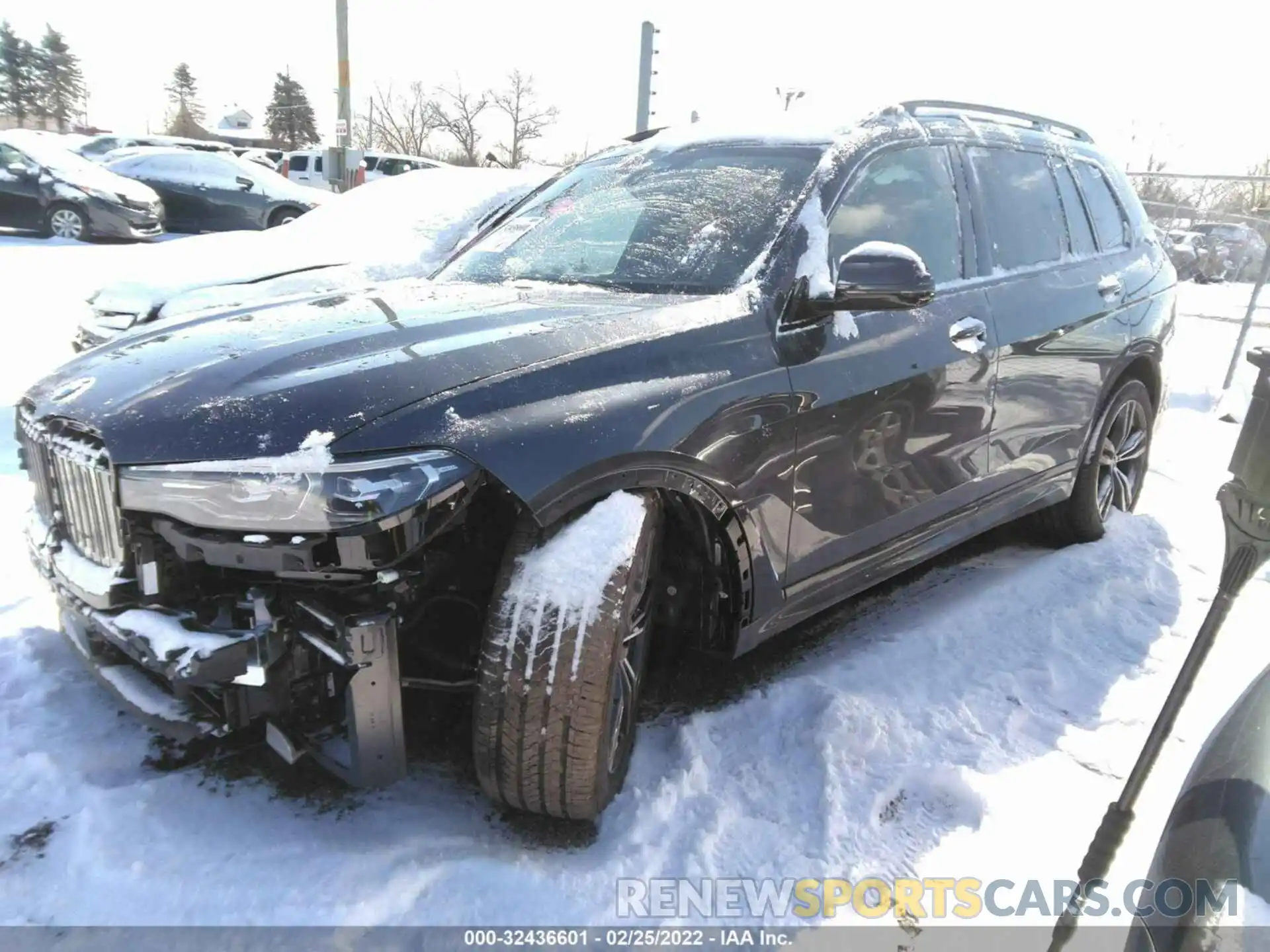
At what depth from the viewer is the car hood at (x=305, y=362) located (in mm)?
1833

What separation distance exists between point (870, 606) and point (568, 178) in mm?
2071

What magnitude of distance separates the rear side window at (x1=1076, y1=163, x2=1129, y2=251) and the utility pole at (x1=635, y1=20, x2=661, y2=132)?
466cm

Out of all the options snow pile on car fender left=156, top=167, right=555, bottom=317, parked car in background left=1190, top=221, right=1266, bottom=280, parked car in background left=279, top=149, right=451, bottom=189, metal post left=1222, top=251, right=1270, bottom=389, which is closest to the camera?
snow pile on car fender left=156, top=167, right=555, bottom=317

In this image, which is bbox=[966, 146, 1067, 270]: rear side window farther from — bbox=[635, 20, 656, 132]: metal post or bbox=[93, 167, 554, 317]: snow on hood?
bbox=[635, 20, 656, 132]: metal post

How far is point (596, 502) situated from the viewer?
2.04 metres

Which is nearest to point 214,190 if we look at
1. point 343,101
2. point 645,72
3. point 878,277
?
point 343,101

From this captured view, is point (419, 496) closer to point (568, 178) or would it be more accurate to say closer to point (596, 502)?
point (596, 502)

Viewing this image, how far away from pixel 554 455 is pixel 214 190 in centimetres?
1598

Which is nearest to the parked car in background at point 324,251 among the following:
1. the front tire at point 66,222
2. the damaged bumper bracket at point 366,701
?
the damaged bumper bracket at point 366,701

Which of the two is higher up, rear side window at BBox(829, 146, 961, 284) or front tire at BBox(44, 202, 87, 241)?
rear side window at BBox(829, 146, 961, 284)

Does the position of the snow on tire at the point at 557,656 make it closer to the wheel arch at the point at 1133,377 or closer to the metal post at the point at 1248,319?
the wheel arch at the point at 1133,377

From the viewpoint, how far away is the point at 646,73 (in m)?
8.09

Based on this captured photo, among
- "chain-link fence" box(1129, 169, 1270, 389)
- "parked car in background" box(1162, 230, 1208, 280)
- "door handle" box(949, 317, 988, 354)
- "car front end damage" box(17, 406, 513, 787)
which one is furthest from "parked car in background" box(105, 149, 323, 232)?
"car front end damage" box(17, 406, 513, 787)

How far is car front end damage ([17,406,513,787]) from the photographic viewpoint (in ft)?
5.78
